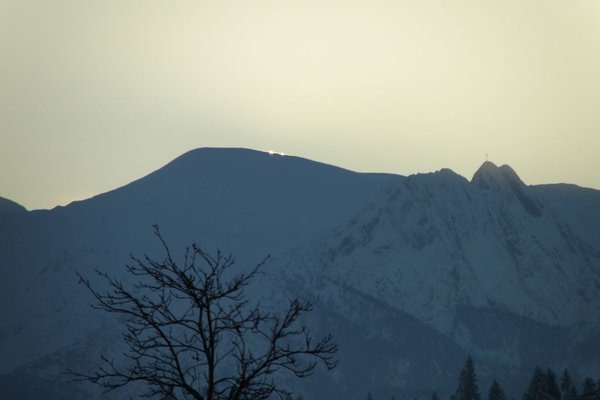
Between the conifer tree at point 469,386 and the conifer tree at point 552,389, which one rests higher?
the conifer tree at point 552,389

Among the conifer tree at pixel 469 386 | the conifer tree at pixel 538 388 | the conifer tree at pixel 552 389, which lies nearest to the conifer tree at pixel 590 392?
the conifer tree at pixel 552 389

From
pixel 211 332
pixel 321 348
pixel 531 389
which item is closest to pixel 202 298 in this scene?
pixel 211 332

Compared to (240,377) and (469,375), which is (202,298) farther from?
(469,375)

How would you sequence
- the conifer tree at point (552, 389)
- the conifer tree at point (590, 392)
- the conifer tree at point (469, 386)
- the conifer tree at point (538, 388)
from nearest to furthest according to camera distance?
the conifer tree at point (590, 392) → the conifer tree at point (552, 389) → the conifer tree at point (538, 388) → the conifer tree at point (469, 386)

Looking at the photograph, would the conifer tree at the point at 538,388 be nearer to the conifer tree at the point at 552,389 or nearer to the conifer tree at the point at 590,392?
the conifer tree at the point at 552,389

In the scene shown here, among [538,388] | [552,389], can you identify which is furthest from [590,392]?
[538,388]

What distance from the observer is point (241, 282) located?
63.2 feet

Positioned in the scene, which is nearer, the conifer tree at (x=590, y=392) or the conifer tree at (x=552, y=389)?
the conifer tree at (x=590, y=392)

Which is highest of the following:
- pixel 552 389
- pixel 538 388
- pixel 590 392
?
pixel 590 392

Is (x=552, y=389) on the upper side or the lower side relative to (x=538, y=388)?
upper

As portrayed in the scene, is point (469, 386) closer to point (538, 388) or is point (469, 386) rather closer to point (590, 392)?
point (538, 388)

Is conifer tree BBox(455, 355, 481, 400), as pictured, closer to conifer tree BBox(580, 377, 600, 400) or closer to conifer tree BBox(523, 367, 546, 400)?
conifer tree BBox(523, 367, 546, 400)

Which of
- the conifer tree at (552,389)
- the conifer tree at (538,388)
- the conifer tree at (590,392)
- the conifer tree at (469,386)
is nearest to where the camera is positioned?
the conifer tree at (590,392)

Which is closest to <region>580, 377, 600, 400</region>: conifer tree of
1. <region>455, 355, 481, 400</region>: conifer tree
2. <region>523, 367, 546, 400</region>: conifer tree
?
<region>523, 367, 546, 400</region>: conifer tree
